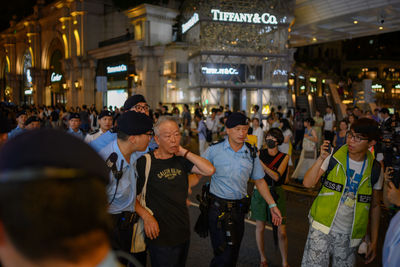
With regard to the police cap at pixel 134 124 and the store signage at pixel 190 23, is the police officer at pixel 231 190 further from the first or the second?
the store signage at pixel 190 23

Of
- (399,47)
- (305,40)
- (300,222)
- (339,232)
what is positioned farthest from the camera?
(399,47)

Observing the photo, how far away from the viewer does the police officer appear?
161 inches

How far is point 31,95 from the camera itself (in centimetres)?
4778

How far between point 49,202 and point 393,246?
2.37m

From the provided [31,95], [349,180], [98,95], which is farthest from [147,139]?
[31,95]

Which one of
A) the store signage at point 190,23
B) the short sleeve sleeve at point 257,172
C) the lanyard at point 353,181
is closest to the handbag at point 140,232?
the short sleeve sleeve at point 257,172

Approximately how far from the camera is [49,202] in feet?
3.09

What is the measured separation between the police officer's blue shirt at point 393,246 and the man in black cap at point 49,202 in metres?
2.13

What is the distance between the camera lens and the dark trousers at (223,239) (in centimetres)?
405

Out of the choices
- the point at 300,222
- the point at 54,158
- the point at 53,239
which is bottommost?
the point at 300,222

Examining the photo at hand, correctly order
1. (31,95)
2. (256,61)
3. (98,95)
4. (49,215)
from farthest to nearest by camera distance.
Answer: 1. (31,95)
2. (98,95)
3. (256,61)
4. (49,215)

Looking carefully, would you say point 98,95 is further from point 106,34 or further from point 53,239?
point 53,239

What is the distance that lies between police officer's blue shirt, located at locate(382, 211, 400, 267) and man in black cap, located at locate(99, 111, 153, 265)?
2.12 m

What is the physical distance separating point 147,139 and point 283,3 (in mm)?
23921
